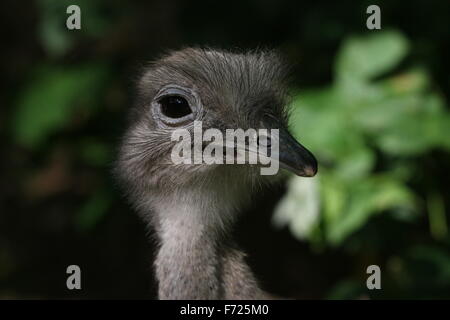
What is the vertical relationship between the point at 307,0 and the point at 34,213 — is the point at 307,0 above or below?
above

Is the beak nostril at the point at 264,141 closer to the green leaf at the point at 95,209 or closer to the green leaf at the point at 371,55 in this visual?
the green leaf at the point at 371,55

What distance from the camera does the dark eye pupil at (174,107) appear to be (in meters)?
2.81

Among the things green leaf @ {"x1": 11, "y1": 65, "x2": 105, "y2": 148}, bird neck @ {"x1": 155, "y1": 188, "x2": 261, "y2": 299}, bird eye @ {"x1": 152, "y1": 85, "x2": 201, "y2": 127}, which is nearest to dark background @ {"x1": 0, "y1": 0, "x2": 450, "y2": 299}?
green leaf @ {"x1": 11, "y1": 65, "x2": 105, "y2": 148}

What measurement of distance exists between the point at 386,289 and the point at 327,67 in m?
1.47

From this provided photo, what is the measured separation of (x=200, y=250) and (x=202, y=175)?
248 mm

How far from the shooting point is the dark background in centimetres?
444

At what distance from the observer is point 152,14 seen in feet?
18.1

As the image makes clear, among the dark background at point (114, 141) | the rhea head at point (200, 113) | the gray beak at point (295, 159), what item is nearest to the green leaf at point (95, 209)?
the dark background at point (114, 141)

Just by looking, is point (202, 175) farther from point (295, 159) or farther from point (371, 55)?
point (371, 55)

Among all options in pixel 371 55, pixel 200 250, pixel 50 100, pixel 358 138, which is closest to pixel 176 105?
pixel 200 250

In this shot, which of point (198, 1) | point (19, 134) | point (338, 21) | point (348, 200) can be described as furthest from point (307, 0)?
point (19, 134)
